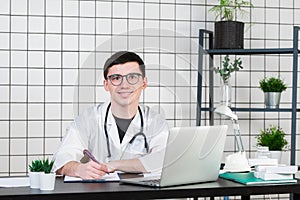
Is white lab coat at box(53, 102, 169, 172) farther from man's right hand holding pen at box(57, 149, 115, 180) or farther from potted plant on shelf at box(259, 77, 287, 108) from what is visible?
potted plant on shelf at box(259, 77, 287, 108)

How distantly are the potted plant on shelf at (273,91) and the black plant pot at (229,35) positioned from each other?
10.5 inches

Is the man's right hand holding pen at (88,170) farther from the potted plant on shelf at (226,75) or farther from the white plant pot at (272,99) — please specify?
the white plant pot at (272,99)

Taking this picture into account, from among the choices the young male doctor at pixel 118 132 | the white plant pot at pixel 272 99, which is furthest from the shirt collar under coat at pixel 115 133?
the white plant pot at pixel 272 99

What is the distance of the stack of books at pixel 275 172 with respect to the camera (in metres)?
2.15

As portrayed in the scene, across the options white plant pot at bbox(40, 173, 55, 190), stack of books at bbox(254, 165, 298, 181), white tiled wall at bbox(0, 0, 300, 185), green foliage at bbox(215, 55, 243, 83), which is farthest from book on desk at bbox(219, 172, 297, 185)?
green foliage at bbox(215, 55, 243, 83)

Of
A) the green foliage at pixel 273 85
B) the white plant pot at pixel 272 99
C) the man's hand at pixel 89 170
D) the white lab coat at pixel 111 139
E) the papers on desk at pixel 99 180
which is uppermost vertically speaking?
the green foliage at pixel 273 85

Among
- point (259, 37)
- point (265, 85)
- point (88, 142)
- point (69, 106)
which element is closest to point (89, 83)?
point (88, 142)

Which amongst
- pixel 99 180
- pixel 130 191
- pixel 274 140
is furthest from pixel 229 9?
pixel 130 191

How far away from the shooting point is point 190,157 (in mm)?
2055

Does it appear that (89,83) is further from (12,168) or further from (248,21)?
(248,21)

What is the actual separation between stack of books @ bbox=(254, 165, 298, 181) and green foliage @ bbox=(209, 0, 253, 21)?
5.02 feet

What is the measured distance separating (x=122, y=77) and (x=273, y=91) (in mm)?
1486

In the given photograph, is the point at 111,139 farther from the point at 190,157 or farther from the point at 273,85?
the point at 273,85

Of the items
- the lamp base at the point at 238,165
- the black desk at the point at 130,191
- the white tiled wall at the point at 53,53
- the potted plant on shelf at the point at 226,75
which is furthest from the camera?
the potted plant on shelf at the point at 226,75
